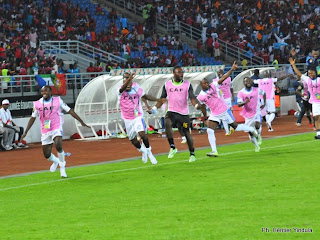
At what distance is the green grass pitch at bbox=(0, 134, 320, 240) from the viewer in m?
11.0

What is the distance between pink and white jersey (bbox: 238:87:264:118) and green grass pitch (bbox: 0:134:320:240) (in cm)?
297

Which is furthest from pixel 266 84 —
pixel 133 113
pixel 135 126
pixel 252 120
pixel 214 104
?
pixel 135 126

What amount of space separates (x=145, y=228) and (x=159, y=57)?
33.3m

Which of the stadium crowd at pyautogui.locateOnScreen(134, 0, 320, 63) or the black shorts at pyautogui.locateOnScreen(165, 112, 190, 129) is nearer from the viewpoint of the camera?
the black shorts at pyautogui.locateOnScreen(165, 112, 190, 129)

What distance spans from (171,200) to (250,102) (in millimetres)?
10629

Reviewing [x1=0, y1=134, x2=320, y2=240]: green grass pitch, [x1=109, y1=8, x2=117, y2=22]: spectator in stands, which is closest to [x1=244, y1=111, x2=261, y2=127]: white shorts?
[x1=0, y1=134, x2=320, y2=240]: green grass pitch

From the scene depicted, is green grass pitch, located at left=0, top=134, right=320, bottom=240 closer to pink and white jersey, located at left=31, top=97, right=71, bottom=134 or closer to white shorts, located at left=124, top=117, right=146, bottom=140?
white shorts, located at left=124, top=117, right=146, bottom=140

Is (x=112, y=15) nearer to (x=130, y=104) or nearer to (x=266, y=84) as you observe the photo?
(x=266, y=84)

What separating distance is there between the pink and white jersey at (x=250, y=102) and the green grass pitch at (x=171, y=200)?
297 cm

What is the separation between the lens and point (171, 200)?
1380cm

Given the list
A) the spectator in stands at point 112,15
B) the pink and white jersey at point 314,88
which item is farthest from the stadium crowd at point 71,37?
the pink and white jersey at point 314,88

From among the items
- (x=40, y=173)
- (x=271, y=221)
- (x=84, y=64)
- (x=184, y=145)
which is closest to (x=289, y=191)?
(x=271, y=221)

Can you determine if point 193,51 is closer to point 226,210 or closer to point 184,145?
point 184,145

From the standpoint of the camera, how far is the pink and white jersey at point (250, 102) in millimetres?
24047
